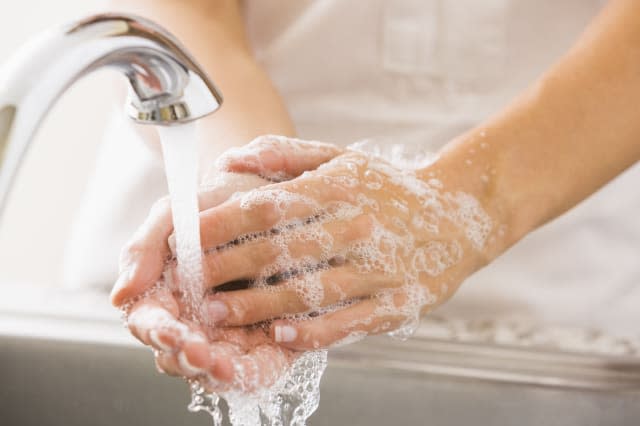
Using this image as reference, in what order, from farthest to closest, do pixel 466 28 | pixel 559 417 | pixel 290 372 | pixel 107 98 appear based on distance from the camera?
pixel 107 98, pixel 466 28, pixel 559 417, pixel 290 372

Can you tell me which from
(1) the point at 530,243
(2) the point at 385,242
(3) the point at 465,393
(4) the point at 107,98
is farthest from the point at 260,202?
(4) the point at 107,98

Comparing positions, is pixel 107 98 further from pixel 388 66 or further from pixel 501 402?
pixel 501 402

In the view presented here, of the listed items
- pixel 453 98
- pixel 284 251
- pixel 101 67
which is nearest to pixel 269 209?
pixel 284 251

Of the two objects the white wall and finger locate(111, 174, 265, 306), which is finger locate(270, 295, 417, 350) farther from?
the white wall

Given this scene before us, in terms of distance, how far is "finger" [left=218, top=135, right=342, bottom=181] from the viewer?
52 cm

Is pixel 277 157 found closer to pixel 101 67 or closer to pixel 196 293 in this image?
pixel 196 293

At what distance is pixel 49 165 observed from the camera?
116 cm

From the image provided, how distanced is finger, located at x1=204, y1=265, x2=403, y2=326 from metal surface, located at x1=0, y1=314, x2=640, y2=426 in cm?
15

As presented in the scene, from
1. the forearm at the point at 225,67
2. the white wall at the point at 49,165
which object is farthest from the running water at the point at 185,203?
the white wall at the point at 49,165

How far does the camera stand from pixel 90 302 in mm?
727

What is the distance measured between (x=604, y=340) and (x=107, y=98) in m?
0.75

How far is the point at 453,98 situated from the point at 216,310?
0.39 metres

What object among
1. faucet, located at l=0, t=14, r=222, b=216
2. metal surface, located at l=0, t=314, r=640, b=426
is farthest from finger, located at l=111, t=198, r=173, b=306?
metal surface, located at l=0, t=314, r=640, b=426

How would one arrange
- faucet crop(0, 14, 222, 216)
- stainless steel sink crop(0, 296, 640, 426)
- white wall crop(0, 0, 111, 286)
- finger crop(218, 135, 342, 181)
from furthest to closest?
white wall crop(0, 0, 111, 286), stainless steel sink crop(0, 296, 640, 426), finger crop(218, 135, 342, 181), faucet crop(0, 14, 222, 216)
